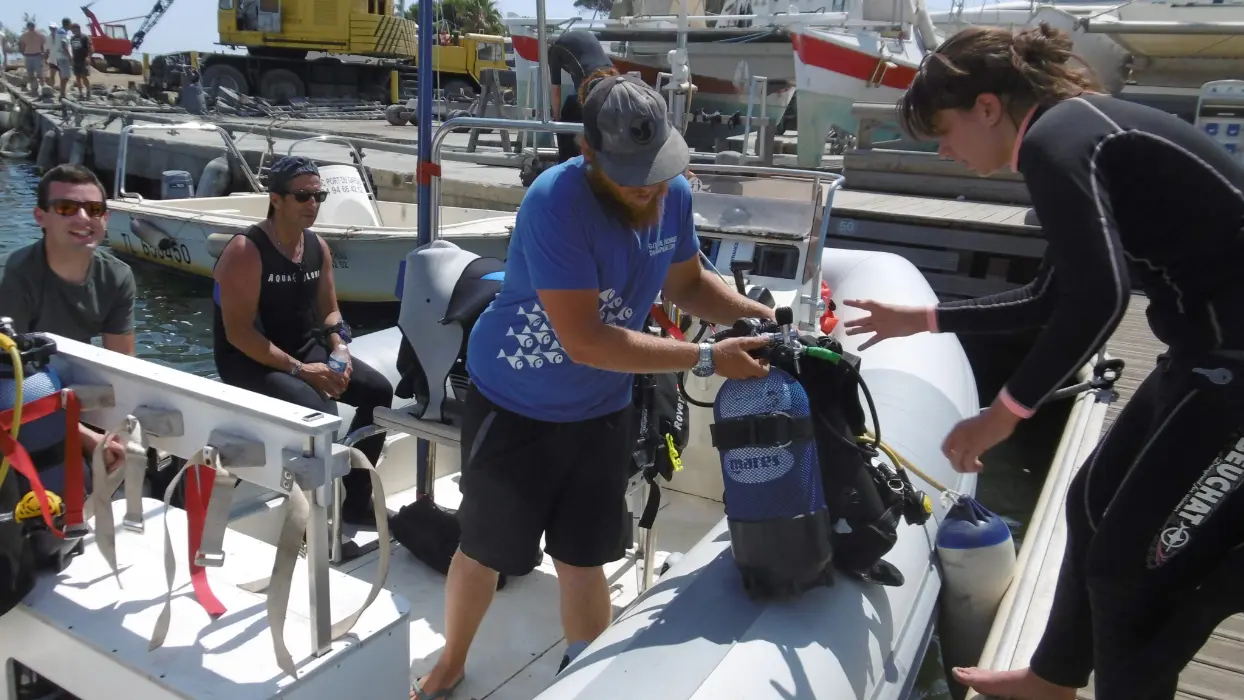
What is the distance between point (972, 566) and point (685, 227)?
3.80ft

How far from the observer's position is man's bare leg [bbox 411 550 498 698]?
208 centimetres

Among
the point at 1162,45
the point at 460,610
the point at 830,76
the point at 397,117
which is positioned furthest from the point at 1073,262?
the point at 397,117

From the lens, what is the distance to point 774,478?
1.73 metres

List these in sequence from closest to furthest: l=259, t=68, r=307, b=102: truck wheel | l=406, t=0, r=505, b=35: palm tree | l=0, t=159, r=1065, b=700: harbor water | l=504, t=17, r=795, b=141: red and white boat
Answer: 1. l=0, t=159, r=1065, b=700: harbor water
2. l=504, t=17, r=795, b=141: red and white boat
3. l=259, t=68, r=307, b=102: truck wheel
4. l=406, t=0, r=505, b=35: palm tree

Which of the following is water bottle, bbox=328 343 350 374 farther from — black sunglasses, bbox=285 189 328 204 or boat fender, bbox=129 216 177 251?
boat fender, bbox=129 216 177 251

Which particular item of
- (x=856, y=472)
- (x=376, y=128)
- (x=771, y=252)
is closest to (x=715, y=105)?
(x=376, y=128)

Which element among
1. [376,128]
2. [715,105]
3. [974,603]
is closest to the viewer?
[974,603]

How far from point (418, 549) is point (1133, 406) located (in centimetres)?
212

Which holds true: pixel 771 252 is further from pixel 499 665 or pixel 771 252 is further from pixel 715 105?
pixel 715 105

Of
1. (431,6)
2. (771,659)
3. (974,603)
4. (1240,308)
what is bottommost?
(974,603)

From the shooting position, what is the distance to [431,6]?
9.12 ft

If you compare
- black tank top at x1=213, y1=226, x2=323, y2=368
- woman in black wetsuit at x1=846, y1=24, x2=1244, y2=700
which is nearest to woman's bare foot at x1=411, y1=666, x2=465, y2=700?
woman in black wetsuit at x1=846, y1=24, x2=1244, y2=700

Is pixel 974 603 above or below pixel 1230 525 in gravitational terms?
below

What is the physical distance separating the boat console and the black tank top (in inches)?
51.4
